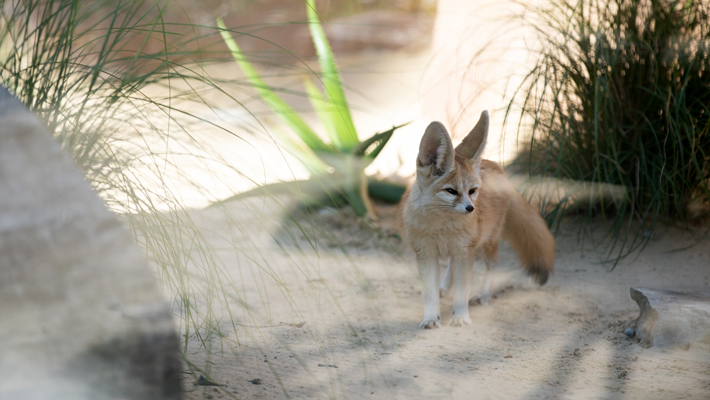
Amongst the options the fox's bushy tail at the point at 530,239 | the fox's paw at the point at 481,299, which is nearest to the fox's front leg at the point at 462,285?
the fox's paw at the point at 481,299

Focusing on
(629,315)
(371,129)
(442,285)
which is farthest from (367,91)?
(629,315)

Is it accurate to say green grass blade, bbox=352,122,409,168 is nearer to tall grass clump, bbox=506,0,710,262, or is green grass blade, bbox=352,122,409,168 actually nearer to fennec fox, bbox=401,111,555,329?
fennec fox, bbox=401,111,555,329

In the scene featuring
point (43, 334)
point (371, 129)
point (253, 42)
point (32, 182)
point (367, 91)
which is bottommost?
point (43, 334)

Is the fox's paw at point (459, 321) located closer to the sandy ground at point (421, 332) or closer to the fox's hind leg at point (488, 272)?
the sandy ground at point (421, 332)

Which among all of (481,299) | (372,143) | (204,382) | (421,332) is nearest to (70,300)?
(204,382)

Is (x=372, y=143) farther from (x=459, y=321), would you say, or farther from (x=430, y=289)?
(x=459, y=321)

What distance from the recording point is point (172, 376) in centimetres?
127

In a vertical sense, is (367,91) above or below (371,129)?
above

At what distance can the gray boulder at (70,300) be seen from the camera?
3.91 feet

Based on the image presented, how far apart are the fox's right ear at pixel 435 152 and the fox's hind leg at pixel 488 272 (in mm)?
653

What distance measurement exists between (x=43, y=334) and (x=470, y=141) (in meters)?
1.87

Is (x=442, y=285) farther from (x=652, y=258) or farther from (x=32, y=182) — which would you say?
(x=32, y=182)

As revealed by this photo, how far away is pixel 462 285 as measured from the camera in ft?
8.39

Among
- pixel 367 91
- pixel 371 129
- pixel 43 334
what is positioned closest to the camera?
pixel 43 334
